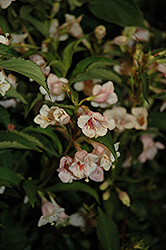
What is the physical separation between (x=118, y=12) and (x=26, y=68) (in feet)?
1.41

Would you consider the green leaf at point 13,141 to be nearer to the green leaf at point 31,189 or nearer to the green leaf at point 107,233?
the green leaf at point 31,189

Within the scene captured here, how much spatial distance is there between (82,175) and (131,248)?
0.91 feet

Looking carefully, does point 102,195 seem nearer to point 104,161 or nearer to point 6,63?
point 104,161

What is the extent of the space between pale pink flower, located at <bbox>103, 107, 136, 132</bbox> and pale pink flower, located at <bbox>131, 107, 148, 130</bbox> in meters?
0.02

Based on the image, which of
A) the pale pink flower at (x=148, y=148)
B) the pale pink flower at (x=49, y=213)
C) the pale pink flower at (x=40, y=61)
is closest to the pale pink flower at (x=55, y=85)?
the pale pink flower at (x=40, y=61)

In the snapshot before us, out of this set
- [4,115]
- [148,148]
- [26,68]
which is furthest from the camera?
[148,148]

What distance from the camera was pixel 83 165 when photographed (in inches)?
21.2

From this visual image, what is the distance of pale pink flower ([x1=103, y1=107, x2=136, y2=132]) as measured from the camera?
0.69 metres

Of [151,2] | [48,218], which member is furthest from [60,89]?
[151,2]

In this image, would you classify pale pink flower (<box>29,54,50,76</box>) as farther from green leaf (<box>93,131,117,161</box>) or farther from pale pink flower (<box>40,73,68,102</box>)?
green leaf (<box>93,131,117,161</box>)

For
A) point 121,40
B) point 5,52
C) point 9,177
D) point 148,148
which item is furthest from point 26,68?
point 148,148

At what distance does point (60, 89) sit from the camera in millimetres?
637

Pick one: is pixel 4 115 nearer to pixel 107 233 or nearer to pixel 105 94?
pixel 105 94

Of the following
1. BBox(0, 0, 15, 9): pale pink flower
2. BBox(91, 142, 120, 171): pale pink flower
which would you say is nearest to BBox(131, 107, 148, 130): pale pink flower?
BBox(91, 142, 120, 171): pale pink flower
